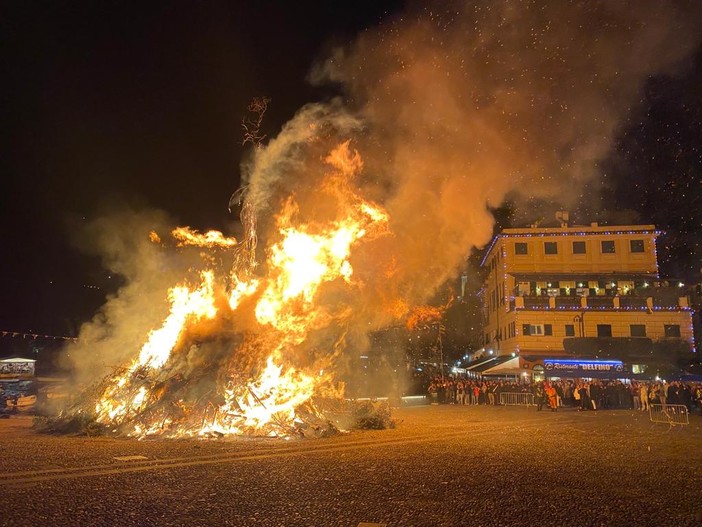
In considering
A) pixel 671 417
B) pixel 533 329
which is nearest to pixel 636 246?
pixel 533 329

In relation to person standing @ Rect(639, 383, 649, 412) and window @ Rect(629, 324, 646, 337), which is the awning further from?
person standing @ Rect(639, 383, 649, 412)

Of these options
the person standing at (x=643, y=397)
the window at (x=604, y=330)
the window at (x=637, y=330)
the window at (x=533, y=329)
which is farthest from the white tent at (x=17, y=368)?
the window at (x=637, y=330)

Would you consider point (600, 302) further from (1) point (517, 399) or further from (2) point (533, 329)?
(1) point (517, 399)

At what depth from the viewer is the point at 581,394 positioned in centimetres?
2633

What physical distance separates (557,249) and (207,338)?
3505cm

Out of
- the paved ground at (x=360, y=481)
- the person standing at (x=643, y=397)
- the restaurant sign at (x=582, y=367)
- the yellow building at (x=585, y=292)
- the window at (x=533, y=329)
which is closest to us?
the paved ground at (x=360, y=481)

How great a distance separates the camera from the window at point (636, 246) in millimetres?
42906

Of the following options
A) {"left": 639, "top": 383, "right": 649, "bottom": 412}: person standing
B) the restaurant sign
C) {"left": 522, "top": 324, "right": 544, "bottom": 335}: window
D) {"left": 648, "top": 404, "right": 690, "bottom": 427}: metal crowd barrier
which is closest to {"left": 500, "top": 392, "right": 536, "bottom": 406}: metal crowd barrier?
{"left": 639, "top": 383, "right": 649, "bottom": 412}: person standing

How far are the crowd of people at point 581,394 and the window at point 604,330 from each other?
A: 11611 millimetres

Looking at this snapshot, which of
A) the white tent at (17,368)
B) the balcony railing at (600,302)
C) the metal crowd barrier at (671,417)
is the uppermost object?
the balcony railing at (600,302)

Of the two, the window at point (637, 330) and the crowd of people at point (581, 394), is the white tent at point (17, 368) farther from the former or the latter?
the window at point (637, 330)

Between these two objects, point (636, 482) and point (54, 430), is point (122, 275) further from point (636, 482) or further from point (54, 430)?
point (636, 482)

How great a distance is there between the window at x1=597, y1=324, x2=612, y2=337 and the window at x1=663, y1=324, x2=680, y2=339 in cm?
410

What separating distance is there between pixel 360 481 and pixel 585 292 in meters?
37.8
